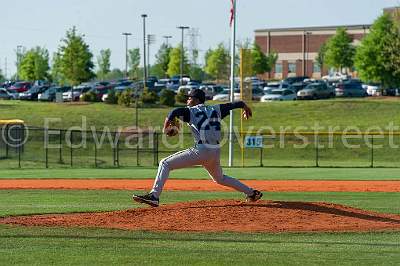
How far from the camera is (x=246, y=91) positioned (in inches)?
1612

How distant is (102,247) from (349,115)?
150 feet

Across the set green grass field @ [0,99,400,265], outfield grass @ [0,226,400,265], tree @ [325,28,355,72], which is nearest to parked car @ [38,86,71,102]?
green grass field @ [0,99,400,265]

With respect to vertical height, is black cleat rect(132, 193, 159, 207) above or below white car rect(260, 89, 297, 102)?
below

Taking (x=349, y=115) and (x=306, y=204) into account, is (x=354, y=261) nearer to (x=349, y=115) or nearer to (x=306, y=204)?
(x=306, y=204)

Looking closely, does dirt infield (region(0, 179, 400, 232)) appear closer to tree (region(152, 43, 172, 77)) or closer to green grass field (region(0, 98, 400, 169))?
green grass field (region(0, 98, 400, 169))

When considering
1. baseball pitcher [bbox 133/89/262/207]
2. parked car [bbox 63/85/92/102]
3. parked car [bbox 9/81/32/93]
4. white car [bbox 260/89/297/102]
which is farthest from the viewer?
parked car [bbox 9/81/32/93]

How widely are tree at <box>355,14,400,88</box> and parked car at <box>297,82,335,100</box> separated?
289 cm

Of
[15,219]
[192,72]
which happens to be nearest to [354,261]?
[15,219]

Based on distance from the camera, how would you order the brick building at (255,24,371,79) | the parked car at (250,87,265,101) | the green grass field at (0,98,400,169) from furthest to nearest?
the brick building at (255,24,371,79) < the parked car at (250,87,265,101) < the green grass field at (0,98,400,169)

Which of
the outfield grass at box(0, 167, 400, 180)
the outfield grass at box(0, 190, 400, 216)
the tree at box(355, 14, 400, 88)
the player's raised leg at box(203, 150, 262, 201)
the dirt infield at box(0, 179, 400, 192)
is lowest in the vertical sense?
the outfield grass at box(0, 167, 400, 180)

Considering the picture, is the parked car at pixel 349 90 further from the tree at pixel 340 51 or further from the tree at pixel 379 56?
the tree at pixel 340 51

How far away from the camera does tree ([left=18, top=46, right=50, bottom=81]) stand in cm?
9319

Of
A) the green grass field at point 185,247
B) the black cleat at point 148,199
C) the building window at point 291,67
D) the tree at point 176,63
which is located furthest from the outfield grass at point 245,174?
the building window at point 291,67

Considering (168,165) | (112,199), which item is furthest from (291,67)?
(168,165)
